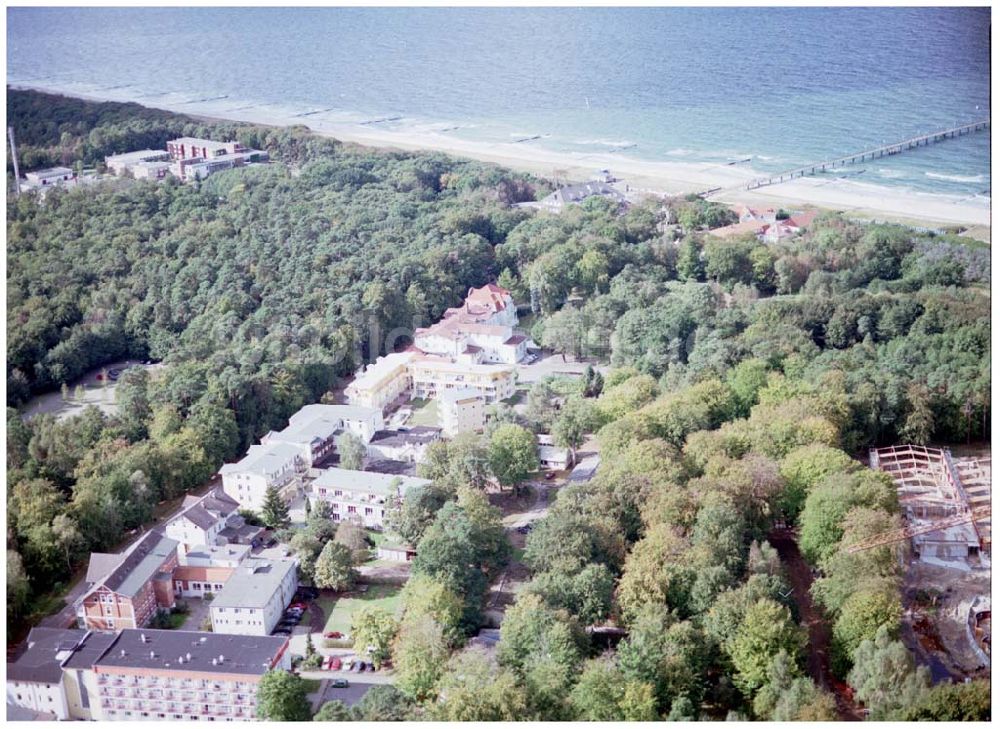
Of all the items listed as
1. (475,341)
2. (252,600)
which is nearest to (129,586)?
(252,600)

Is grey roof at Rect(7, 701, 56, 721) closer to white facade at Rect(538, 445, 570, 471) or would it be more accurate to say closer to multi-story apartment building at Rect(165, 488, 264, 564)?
multi-story apartment building at Rect(165, 488, 264, 564)

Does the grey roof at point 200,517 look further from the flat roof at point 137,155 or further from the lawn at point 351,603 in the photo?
the flat roof at point 137,155

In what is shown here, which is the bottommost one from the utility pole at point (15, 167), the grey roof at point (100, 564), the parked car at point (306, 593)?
the parked car at point (306, 593)

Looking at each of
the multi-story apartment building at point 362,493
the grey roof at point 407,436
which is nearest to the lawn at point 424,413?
the grey roof at point 407,436

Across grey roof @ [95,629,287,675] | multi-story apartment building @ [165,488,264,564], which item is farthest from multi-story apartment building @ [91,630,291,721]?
multi-story apartment building @ [165,488,264,564]

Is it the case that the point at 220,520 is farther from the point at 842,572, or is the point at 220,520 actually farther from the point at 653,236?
the point at 653,236
